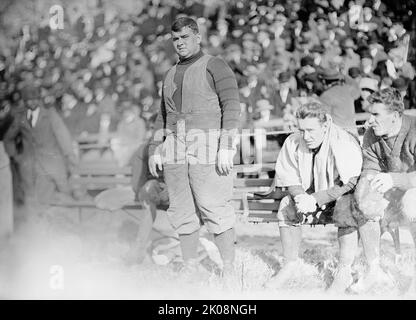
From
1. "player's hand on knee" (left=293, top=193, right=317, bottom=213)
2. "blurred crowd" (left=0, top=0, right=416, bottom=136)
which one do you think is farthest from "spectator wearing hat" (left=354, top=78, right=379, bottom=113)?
"player's hand on knee" (left=293, top=193, right=317, bottom=213)

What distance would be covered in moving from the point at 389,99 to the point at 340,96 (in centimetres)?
34

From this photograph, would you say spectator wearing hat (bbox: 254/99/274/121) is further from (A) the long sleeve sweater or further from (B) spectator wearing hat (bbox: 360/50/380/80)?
(B) spectator wearing hat (bbox: 360/50/380/80)

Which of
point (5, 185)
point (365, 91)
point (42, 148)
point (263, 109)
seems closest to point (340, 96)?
point (365, 91)

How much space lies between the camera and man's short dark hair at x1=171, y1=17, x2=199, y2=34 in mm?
3066

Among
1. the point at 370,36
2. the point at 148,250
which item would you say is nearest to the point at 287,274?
the point at 148,250

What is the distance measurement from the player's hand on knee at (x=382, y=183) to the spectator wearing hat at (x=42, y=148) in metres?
1.71

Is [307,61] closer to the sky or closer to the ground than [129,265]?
closer to the sky

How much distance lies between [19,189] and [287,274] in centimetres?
167

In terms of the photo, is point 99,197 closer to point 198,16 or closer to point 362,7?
point 198,16

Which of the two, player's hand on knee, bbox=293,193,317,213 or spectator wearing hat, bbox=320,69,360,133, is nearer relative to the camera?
player's hand on knee, bbox=293,193,317,213

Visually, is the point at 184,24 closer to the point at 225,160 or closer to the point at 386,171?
the point at 225,160

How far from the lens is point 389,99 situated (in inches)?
115

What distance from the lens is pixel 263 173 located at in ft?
10.6

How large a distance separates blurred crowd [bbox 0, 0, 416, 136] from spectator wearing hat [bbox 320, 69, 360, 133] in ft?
0.05
